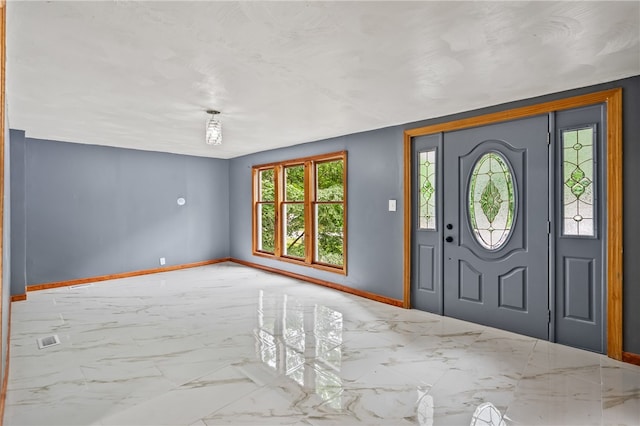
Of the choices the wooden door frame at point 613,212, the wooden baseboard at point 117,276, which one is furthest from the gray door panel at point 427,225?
the wooden baseboard at point 117,276

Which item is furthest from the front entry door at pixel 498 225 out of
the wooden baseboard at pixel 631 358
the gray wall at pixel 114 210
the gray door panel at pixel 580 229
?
the gray wall at pixel 114 210

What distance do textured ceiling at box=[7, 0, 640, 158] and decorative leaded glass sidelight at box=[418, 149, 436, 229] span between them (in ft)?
1.61

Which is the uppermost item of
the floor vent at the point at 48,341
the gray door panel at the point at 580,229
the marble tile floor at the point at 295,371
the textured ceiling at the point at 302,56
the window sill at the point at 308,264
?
the textured ceiling at the point at 302,56

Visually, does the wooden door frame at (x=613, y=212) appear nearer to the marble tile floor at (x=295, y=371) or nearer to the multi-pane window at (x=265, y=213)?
the marble tile floor at (x=295, y=371)

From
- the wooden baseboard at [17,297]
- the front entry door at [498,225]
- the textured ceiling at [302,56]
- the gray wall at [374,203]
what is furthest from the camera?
the wooden baseboard at [17,297]

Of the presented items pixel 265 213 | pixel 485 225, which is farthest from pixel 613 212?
pixel 265 213

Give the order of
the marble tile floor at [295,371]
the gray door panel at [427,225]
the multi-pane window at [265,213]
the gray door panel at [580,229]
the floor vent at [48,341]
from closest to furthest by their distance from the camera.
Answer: the marble tile floor at [295,371]
the gray door panel at [580,229]
the floor vent at [48,341]
the gray door panel at [427,225]
the multi-pane window at [265,213]

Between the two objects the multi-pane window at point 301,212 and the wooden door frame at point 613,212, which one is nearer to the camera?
the wooden door frame at point 613,212

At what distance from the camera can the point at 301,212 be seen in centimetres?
732

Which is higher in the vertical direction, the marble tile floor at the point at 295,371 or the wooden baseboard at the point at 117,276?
the wooden baseboard at the point at 117,276

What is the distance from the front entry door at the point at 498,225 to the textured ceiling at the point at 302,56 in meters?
0.45

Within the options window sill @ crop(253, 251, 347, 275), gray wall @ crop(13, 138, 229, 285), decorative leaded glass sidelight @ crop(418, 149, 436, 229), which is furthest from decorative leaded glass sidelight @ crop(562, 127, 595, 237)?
gray wall @ crop(13, 138, 229, 285)

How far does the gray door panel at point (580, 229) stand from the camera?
2949mm

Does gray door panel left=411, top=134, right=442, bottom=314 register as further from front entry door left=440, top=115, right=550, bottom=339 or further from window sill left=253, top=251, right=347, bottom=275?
window sill left=253, top=251, right=347, bottom=275
